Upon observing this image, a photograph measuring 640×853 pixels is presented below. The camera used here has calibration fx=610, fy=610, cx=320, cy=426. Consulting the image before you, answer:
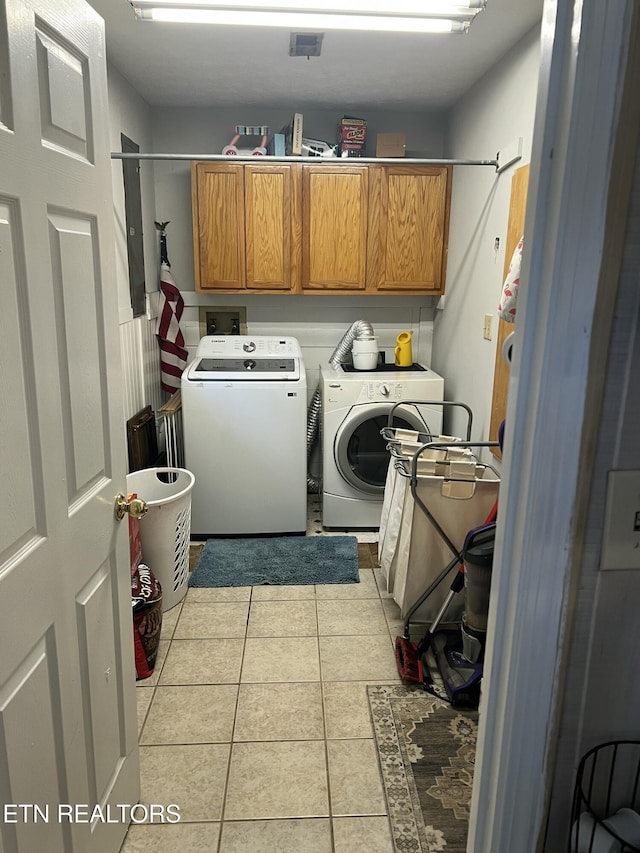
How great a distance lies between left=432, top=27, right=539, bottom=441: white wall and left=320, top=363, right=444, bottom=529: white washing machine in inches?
9.6

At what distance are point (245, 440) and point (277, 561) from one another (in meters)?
0.67

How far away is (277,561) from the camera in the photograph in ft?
10.5

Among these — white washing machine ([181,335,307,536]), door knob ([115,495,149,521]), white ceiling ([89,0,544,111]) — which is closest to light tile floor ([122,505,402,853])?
white washing machine ([181,335,307,536])

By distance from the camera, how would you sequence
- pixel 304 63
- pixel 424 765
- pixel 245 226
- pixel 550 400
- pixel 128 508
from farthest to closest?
pixel 245 226 < pixel 304 63 < pixel 424 765 < pixel 128 508 < pixel 550 400

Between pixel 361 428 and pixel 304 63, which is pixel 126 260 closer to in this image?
pixel 304 63

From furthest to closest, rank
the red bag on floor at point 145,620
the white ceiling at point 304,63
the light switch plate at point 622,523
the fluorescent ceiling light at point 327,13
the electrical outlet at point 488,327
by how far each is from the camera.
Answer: the electrical outlet at point 488,327
the white ceiling at point 304,63
the red bag on floor at point 145,620
the fluorescent ceiling light at point 327,13
the light switch plate at point 622,523

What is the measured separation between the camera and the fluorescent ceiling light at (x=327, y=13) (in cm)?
209

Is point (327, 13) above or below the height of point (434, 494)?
above

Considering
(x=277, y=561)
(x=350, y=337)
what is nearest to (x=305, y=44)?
(x=350, y=337)

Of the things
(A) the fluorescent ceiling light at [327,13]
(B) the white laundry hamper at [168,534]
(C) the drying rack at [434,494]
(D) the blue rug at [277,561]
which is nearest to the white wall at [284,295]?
(D) the blue rug at [277,561]

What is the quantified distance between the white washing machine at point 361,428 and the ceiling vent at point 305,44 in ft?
5.20

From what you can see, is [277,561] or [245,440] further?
[245,440]

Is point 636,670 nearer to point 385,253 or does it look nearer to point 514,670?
point 514,670

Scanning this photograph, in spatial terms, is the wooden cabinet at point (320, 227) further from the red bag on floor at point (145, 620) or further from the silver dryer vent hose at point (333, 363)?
the red bag on floor at point (145, 620)
